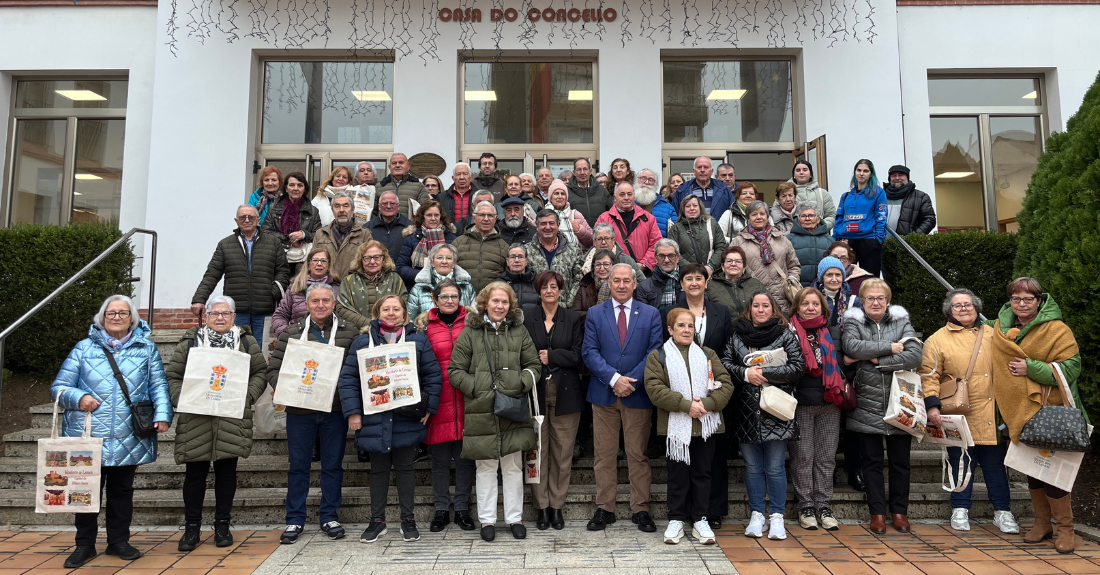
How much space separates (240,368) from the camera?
16.9 ft

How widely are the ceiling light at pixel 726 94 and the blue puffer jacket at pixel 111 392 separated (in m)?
8.26

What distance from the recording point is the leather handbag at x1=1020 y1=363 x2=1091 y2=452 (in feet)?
15.6

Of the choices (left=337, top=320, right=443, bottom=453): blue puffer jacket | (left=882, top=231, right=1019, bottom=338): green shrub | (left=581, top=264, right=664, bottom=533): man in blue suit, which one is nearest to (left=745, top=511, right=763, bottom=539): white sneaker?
(left=581, top=264, right=664, bottom=533): man in blue suit

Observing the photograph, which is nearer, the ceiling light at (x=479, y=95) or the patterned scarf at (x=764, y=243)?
the patterned scarf at (x=764, y=243)

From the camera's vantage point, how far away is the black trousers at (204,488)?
509 centimetres

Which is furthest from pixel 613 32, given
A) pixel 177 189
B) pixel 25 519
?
pixel 25 519

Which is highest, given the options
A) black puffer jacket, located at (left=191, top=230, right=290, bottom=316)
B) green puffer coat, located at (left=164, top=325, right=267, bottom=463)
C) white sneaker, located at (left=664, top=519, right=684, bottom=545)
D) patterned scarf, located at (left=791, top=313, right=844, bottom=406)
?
black puffer jacket, located at (left=191, top=230, right=290, bottom=316)

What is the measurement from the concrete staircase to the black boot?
1.85ft

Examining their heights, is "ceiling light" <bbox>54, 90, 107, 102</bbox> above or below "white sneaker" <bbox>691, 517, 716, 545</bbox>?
above

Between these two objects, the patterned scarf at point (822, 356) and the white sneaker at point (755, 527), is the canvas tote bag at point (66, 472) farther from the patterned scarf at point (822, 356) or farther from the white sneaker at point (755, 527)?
the patterned scarf at point (822, 356)

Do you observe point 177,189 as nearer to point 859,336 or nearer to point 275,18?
point 275,18

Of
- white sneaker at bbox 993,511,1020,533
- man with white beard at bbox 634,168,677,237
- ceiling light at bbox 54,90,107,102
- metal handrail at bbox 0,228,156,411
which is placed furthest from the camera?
ceiling light at bbox 54,90,107,102

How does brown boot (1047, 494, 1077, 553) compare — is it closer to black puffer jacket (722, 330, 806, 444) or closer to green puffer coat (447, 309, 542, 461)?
black puffer jacket (722, 330, 806, 444)

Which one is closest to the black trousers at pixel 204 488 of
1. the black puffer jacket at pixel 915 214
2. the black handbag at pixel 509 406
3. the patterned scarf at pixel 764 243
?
the black handbag at pixel 509 406
